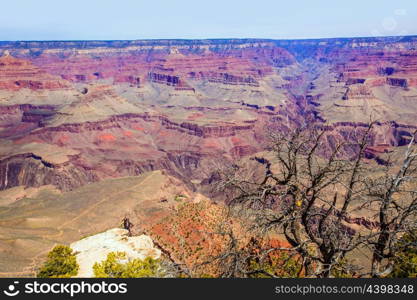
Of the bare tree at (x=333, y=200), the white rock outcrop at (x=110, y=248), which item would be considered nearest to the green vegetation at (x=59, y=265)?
the white rock outcrop at (x=110, y=248)

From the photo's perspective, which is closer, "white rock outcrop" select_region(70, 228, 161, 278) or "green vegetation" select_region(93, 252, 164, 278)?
"green vegetation" select_region(93, 252, 164, 278)

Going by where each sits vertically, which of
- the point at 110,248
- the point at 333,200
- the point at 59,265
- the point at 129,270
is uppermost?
the point at 333,200

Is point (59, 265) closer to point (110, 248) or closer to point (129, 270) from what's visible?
point (110, 248)

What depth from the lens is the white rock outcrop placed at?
41.6m

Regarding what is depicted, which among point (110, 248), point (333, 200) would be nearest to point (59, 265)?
point (110, 248)

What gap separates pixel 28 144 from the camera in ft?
472

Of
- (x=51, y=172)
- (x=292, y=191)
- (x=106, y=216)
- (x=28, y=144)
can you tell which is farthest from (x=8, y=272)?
(x=28, y=144)

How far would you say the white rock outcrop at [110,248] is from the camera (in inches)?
1640

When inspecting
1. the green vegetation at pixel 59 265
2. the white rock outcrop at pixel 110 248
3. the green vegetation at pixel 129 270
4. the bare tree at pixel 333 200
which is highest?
the bare tree at pixel 333 200

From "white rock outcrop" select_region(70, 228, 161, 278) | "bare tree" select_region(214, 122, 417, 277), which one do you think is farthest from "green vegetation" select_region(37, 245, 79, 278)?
"bare tree" select_region(214, 122, 417, 277)

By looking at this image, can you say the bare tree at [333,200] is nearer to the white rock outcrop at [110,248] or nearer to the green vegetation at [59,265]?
the green vegetation at [59,265]

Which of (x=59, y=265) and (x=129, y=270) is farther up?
(x=129, y=270)

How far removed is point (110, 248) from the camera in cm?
4744

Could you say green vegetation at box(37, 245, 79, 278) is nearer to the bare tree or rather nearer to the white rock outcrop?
the white rock outcrop
